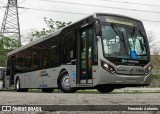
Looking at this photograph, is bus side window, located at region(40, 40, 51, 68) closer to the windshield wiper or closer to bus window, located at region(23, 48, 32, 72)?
bus window, located at region(23, 48, 32, 72)

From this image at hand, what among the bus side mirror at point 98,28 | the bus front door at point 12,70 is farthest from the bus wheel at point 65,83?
the bus front door at point 12,70

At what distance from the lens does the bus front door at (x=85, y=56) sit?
13336 mm

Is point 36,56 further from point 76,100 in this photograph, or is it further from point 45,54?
point 76,100

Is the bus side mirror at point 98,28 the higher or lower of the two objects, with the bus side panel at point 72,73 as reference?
higher

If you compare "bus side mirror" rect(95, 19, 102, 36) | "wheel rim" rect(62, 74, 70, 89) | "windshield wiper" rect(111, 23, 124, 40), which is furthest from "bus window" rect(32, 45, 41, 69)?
"bus side mirror" rect(95, 19, 102, 36)

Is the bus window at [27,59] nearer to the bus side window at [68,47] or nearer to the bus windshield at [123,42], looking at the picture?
the bus side window at [68,47]

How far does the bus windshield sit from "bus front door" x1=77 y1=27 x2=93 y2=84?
0.66 meters

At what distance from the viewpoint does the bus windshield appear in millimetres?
13102

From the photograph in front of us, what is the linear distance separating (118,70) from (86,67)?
1.23 metres

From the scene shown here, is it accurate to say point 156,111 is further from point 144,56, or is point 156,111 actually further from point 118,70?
point 144,56

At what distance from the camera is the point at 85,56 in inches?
533

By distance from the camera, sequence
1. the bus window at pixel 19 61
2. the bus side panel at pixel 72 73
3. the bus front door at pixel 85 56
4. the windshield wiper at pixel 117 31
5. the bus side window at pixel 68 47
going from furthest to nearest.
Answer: the bus window at pixel 19 61, the bus side window at pixel 68 47, the bus side panel at pixel 72 73, the windshield wiper at pixel 117 31, the bus front door at pixel 85 56

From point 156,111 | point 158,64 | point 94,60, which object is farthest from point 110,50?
point 158,64

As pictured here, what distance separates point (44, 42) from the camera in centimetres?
1761
